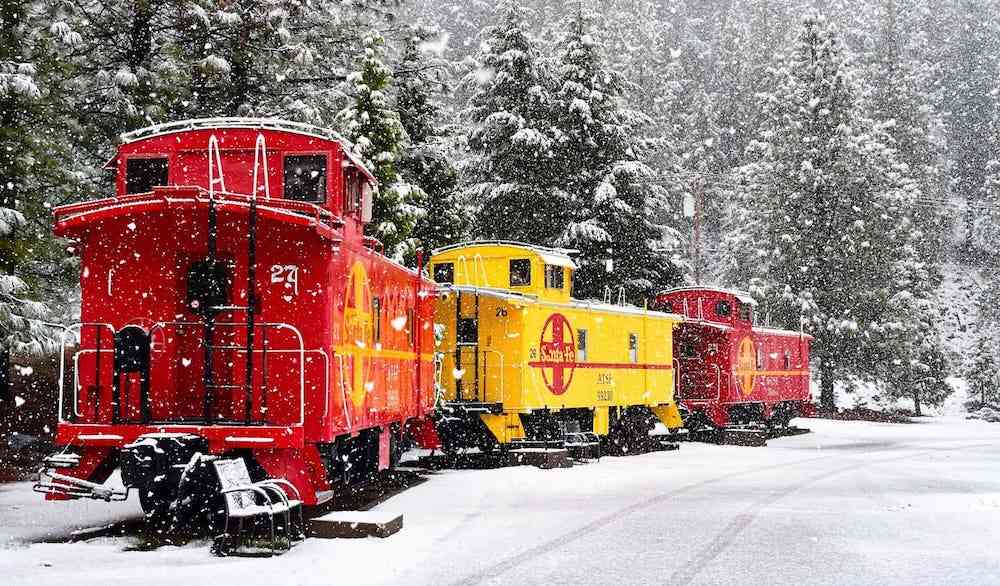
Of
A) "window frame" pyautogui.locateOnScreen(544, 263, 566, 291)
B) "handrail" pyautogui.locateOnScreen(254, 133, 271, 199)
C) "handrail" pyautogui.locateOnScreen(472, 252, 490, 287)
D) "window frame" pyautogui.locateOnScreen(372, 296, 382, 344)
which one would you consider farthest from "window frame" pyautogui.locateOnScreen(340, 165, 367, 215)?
"handrail" pyautogui.locateOnScreen(472, 252, 490, 287)

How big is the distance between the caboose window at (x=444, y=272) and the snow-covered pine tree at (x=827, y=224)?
24.7 metres

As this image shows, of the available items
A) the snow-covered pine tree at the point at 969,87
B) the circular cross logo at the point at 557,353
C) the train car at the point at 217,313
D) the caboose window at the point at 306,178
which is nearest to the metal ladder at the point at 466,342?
the circular cross logo at the point at 557,353

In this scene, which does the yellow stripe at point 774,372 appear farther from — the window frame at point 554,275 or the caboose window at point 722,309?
the window frame at point 554,275

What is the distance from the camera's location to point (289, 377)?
11.2m

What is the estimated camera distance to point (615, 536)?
1091cm

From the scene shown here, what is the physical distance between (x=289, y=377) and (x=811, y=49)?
Answer: 4234 cm

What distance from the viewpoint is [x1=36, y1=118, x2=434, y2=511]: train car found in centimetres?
1047

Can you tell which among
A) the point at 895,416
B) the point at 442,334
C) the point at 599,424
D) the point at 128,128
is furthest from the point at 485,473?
the point at 895,416

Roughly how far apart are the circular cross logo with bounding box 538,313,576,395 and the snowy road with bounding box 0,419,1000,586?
285 centimetres

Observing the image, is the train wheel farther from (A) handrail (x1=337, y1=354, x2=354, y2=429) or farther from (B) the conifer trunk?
(B) the conifer trunk

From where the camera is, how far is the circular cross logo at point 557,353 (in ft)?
69.6

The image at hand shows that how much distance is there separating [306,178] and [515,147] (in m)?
22.9

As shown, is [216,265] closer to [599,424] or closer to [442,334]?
[442,334]

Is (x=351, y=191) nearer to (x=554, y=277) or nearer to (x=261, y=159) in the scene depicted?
(x=261, y=159)
